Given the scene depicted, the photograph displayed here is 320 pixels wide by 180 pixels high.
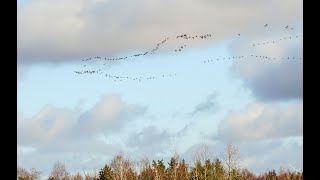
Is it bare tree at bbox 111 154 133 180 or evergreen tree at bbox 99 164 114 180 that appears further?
evergreen tree at bbox 99 164 114 180

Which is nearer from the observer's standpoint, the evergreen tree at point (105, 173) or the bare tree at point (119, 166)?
the bare tree at point (119, 166)
